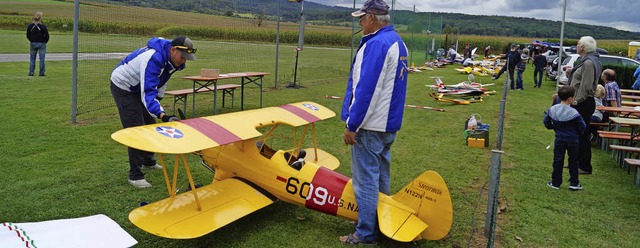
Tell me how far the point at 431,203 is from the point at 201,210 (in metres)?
2.23

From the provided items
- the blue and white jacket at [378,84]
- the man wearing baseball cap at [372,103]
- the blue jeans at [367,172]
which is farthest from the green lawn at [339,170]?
the blue and white jacket at [378,84]

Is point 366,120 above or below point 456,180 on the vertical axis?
above

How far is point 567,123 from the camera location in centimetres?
646

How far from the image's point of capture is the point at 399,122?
170 inches

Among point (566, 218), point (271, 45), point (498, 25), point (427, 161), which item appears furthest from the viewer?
point (498, 25)

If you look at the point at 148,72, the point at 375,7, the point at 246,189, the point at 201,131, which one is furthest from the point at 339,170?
the point at 375,7

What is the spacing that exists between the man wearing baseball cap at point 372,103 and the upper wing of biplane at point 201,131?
122cm

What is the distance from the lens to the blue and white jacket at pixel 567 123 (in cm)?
639

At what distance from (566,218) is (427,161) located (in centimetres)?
265

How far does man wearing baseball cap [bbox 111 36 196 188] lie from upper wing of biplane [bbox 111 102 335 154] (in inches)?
28.1

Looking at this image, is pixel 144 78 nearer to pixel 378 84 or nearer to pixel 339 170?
pixel 378 84

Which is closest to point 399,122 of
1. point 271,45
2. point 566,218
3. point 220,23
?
point 566,218

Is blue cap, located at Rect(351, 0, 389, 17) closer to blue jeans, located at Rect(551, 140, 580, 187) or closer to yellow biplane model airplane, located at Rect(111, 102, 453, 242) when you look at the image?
yellow biplane model airplane, located at Rect(111, 102, 453, 242)

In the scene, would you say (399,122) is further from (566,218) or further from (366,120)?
(566,218)
